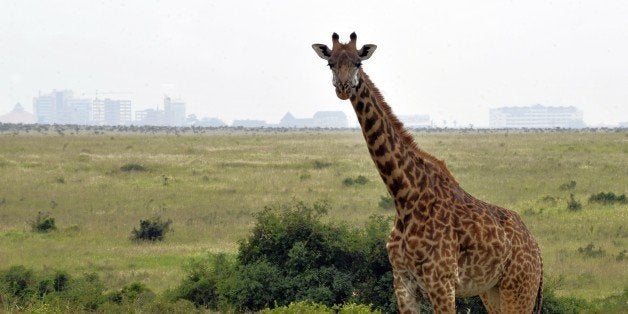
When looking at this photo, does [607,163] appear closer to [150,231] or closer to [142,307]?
[150,231]

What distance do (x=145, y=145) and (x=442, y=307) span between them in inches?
2755

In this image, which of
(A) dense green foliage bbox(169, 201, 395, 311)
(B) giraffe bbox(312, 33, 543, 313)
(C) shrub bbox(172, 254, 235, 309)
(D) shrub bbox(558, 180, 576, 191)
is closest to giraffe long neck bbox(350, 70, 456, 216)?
(B) giraffe bbox(312, 33, 543, 313)

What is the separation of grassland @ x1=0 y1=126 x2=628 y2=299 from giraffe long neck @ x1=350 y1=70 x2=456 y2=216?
10.7 m

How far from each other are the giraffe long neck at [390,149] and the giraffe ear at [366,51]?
370 mm

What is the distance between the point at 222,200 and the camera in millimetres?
35031

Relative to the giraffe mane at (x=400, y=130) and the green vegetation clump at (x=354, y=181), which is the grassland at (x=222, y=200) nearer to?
the green vegetation clump at (x=354, y=181)

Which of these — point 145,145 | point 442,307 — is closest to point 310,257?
point 442,307

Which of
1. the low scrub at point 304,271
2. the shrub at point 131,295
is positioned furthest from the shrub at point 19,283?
the low scrub at point 304,271

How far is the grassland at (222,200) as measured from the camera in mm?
22781

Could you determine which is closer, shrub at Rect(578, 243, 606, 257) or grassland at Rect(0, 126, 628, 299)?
grassland at Rect(0, 126, 628, 299)

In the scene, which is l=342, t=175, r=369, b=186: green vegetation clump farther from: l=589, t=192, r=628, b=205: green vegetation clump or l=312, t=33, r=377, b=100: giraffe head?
l=312, t=33, r=377, b=100: giraffe head

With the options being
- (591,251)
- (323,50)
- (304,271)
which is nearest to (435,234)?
(323,50)

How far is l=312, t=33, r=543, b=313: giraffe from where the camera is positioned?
6.96 m

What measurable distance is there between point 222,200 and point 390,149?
28203 millimetres
